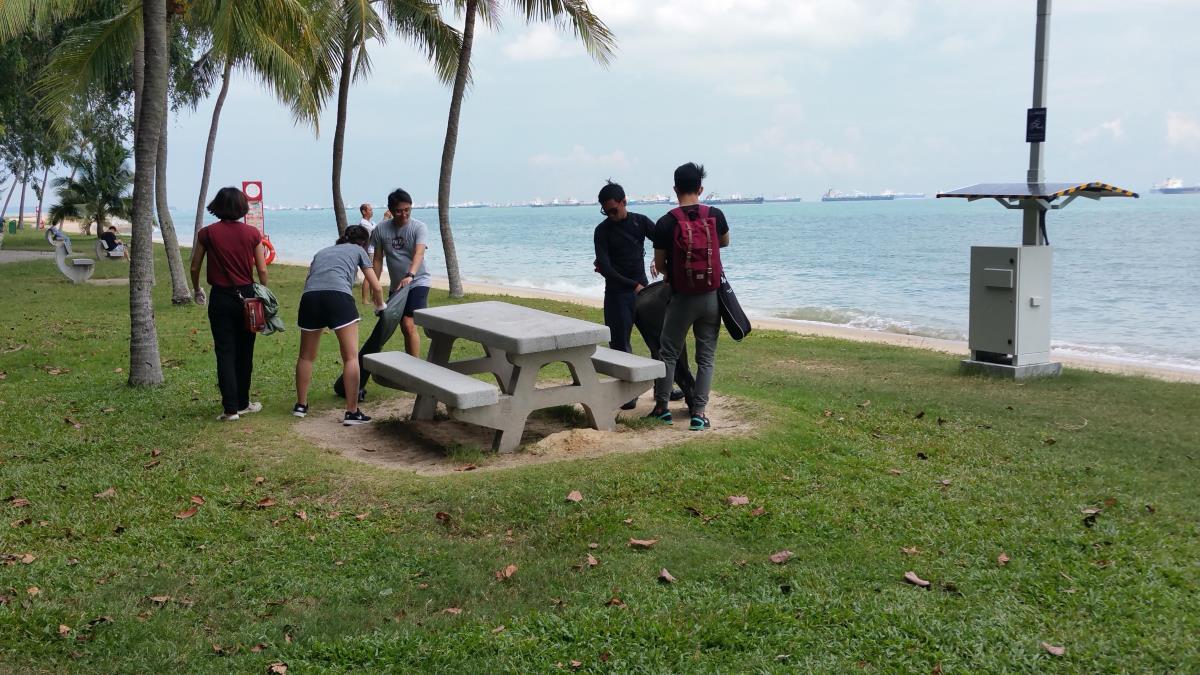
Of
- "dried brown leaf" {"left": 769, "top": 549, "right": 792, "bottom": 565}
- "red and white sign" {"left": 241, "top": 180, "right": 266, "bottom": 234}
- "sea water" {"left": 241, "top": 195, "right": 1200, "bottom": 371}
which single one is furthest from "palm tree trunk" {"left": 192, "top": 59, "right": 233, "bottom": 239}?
"dried brown leaf" {"left": 769, "top": 549, "right": 792, "bottom": 565}

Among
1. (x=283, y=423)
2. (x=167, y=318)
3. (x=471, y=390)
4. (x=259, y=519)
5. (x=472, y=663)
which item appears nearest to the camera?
(x=472, y=663)

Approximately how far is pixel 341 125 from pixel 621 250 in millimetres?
15639

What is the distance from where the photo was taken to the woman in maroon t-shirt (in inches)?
290

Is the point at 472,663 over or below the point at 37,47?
below

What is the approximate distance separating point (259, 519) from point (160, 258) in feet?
86.9

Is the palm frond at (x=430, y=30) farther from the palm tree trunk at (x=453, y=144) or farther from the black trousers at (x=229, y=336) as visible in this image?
the black trousers at (x=229, y=336)

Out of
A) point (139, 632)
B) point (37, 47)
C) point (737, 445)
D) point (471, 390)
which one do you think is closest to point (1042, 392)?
point (737, 445)

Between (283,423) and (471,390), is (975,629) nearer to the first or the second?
(471,390)

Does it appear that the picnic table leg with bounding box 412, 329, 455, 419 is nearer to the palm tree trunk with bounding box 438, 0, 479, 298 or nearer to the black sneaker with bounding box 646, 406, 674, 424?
the black sneaker with bounding box 646, 406, 674, 424

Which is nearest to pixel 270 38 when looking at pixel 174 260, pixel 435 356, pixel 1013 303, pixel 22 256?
pixel 174 260

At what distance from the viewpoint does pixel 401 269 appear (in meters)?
8.45

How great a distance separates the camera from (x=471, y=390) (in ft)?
20.8

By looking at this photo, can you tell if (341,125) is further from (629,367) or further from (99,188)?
(99,188)

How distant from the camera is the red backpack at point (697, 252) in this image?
664 cm
